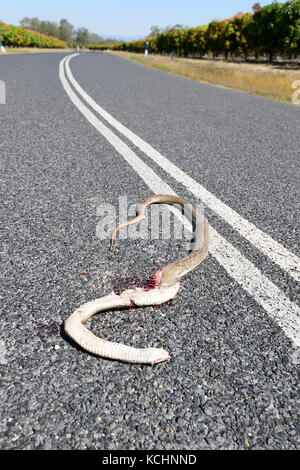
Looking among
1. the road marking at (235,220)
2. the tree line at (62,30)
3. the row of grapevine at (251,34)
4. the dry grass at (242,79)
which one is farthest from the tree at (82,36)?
the road marking at (235,220)

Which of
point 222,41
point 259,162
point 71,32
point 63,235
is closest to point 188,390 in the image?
point 63,235

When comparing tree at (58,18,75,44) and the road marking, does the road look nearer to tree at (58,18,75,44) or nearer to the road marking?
the road marking

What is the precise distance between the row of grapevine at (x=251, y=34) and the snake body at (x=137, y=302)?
46.6 m

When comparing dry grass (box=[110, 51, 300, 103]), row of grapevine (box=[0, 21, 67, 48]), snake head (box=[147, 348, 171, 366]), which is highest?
row of grapevine (box=[0, 21, 67, 48])

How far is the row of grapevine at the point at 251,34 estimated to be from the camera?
40531 millimetres

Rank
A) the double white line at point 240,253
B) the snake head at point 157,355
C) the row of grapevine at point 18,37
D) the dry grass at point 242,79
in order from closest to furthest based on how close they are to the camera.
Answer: the snake head at point 157,355
the double white line at point 240,253
the dry grass at point 242,79
the row of grapevine at point 18,37

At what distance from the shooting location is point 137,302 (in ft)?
6.16

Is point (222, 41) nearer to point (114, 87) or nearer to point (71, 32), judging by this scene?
point (114, 87)

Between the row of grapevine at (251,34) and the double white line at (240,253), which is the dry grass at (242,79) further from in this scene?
the row of grapevine at (251,34)

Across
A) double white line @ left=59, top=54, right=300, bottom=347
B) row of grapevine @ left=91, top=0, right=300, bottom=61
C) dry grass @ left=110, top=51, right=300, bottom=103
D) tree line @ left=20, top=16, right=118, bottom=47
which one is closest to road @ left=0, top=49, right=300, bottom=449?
double white line @ left=59, top=54, right=300, bottom=347

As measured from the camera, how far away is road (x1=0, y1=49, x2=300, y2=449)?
131cm

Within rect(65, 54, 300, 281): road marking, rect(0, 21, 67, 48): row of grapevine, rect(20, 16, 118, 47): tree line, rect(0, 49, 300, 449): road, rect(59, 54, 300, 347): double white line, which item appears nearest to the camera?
rect(0, 49, 300, 449): road

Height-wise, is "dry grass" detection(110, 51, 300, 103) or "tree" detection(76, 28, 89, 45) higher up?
"tree" detection(76, 28, 89, 45)

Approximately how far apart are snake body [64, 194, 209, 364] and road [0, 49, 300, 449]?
0.05 meters
